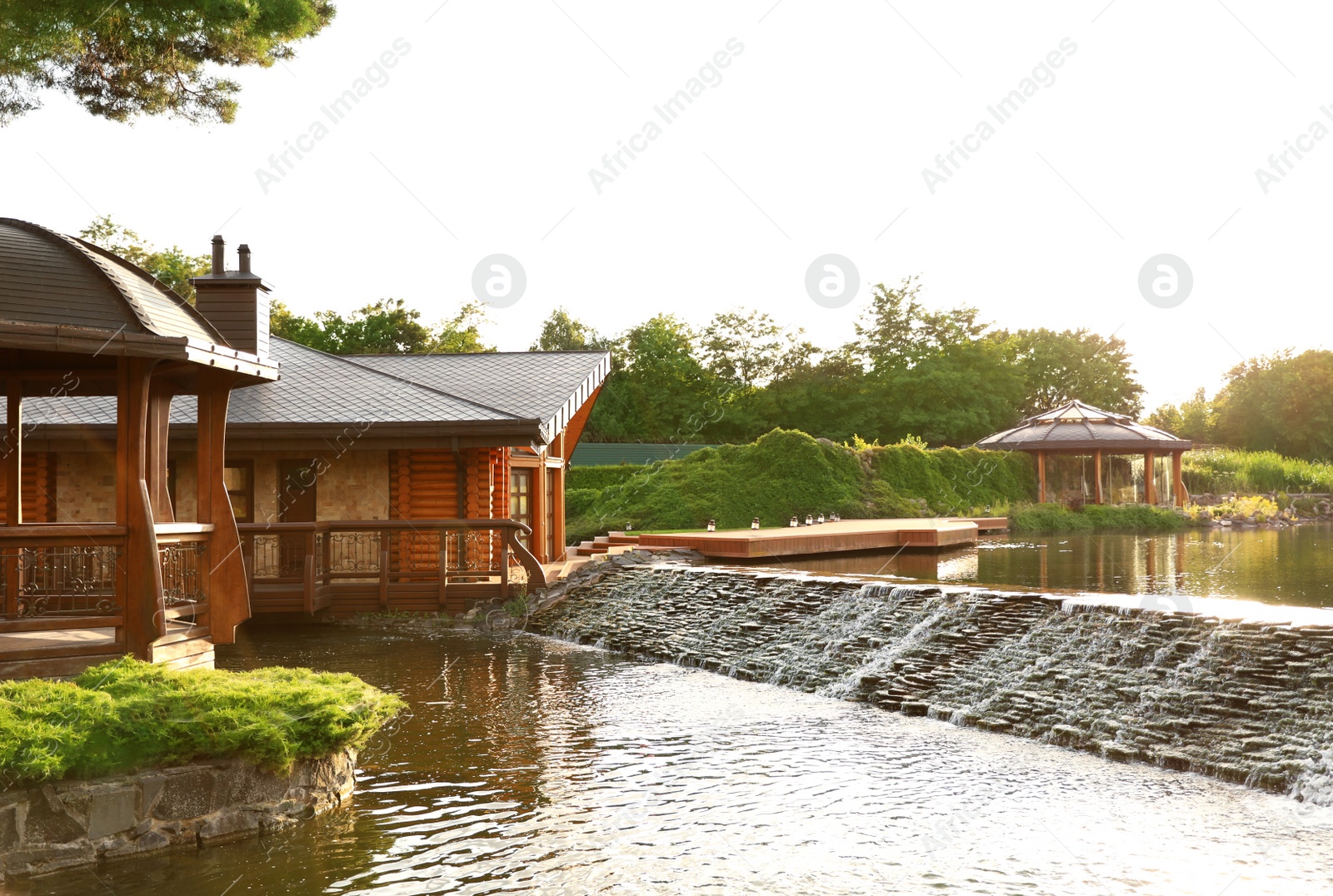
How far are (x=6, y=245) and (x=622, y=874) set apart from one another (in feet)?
21.6

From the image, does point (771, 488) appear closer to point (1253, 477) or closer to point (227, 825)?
point (1253, 477)

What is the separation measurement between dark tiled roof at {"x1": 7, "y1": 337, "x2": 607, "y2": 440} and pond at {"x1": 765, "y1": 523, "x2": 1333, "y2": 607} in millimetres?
5169

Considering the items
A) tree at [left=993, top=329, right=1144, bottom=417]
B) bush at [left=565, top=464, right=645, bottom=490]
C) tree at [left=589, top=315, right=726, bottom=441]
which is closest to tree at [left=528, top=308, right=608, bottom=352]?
tree at [left=589, top=315, right=726, bottom=441]

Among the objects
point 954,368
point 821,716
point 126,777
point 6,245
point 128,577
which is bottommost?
point 821,716

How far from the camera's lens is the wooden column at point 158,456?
316 inches

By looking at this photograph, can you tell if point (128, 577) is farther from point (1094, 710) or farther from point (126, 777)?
point (1094, 710)

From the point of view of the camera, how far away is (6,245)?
7.93m

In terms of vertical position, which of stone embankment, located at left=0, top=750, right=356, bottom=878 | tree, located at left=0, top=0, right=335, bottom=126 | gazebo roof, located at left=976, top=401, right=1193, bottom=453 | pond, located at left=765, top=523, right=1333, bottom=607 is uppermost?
tree, located at left=0, top=0, right=335, bottom=126

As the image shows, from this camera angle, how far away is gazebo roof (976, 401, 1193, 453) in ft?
104

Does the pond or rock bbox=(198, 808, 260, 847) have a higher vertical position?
the pond

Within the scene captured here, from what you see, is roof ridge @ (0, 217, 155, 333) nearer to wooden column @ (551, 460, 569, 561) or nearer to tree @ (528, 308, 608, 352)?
wooden column @ (551, 460, 569, 561)

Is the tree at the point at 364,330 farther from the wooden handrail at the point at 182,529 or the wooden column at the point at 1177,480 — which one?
the wooden handrail at the point at 182,529

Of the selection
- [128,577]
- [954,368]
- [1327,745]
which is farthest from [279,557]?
[954,368]

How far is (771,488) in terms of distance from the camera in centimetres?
2616
